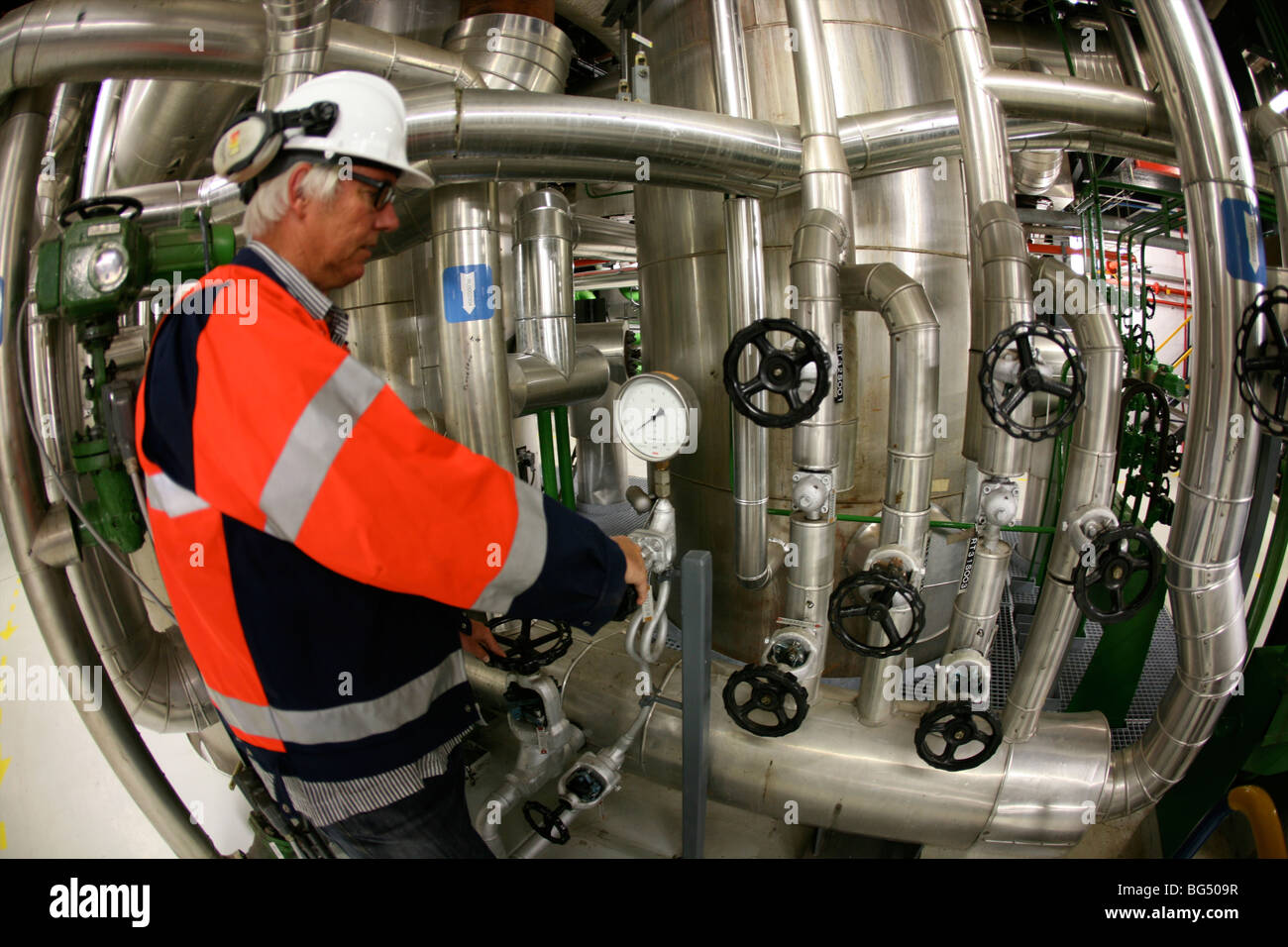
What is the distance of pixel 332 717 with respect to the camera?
1239 millimetres

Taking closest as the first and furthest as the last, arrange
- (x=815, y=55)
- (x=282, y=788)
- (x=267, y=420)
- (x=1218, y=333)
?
1. (x=267, y=420)
2. (x=282, y=788)
3. (x=1218, y=333)
4. (x=815, y=55)

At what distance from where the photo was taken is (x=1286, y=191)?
176 centimetres

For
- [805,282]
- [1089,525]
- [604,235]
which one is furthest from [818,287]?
[604,235]

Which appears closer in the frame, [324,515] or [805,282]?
[324,515]

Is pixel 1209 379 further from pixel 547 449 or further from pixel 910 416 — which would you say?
pixel 547 449

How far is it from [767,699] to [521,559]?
122cm

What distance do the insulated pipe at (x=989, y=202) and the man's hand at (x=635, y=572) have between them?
1186mm

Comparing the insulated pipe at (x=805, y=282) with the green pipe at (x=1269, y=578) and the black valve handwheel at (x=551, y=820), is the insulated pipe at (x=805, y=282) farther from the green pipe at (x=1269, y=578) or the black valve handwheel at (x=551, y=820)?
the green pipe at (x=1269, y=578)

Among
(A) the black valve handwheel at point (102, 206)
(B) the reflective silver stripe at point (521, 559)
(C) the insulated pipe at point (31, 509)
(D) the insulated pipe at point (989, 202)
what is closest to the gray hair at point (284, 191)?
(B) the reflective silver stripe at point (521, 559)

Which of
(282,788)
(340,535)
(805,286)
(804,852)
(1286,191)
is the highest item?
(1286,191)

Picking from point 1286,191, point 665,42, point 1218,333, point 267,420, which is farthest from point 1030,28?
point 267,420

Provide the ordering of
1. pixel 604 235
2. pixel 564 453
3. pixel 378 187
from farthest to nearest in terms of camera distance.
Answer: pixel 604 235 < pixel 564 453 < pixel 378 187
